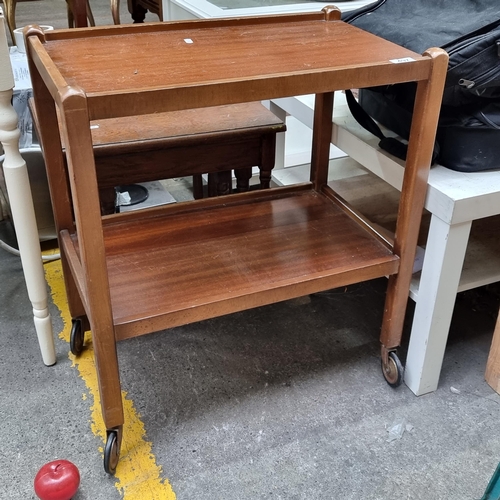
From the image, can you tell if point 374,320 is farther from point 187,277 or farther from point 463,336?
point 187,277

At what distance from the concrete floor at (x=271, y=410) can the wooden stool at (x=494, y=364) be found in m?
0.03

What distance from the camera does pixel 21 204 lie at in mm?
1125

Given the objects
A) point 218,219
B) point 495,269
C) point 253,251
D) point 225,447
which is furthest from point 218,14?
point 225,447

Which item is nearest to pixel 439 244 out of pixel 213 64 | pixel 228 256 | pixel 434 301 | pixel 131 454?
pixel 434 301

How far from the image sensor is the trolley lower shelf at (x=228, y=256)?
3.36 feet

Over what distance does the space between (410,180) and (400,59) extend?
21cm

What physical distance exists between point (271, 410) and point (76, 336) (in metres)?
0.46

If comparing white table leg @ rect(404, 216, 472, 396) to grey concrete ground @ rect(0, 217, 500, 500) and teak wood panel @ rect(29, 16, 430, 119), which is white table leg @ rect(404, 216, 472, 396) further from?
teak wood panel @ rect(29, 16, 430, 119)

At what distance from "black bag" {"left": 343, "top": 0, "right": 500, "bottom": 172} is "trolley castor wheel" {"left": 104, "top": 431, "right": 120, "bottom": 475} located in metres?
0.74

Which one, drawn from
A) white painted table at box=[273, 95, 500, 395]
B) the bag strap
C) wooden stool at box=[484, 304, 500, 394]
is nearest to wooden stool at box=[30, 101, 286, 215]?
white painted table at box=[273, 95, 500, 395]

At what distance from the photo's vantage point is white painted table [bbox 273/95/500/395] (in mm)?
1053

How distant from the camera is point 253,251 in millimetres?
1175

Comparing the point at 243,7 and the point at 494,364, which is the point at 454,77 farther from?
the point at 243,7

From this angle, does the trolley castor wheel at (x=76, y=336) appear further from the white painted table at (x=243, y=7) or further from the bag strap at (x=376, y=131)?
the white painted table at (x=243, y=7)
